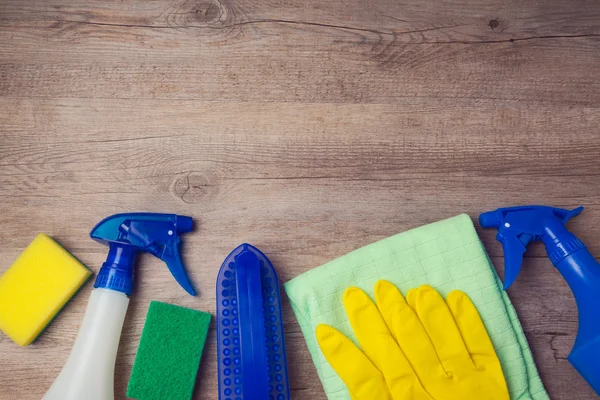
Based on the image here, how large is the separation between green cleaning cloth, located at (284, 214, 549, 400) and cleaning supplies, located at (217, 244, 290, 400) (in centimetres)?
4

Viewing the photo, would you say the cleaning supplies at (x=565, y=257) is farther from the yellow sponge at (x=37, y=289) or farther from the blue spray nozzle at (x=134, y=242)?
the yellow sponge at (x=37, y=289)

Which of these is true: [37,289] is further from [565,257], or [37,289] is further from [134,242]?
[565,257]

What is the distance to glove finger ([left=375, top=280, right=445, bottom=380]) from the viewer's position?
728 mm

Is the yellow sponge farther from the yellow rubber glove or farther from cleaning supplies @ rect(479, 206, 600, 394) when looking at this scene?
cleaning supplies @ rect(479, 206, 600, 394)

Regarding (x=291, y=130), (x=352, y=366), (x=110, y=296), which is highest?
(x=291, y=130)

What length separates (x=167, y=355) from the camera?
0.75 meters

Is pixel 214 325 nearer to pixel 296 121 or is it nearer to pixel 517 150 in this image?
pixel 296 121

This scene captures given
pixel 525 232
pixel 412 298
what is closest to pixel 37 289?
pixel 412 298

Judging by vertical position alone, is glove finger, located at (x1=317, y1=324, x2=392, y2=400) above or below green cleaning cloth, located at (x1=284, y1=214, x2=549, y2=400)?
below

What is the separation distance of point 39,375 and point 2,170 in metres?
0.33

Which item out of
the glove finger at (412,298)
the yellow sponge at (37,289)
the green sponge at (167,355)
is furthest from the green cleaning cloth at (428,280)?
the yellow sponge at (37,289)

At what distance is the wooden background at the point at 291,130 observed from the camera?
812mm

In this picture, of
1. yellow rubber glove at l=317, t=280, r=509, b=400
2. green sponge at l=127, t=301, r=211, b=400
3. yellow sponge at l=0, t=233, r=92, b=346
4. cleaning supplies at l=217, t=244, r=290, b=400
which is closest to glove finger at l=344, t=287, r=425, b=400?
yellow rubber glove at l=317, t=280, r=509, b=400

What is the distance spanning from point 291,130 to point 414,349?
1.28 feet
